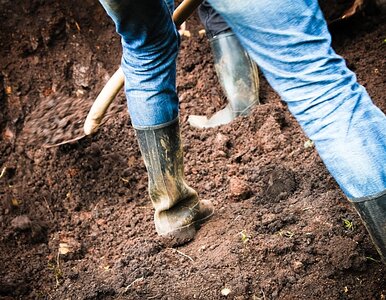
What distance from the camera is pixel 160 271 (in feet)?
7.36

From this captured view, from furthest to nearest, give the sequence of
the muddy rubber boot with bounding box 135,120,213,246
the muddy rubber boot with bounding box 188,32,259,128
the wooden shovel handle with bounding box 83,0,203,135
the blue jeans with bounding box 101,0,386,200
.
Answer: the muddy rubber boot with bounding box 188,32,259,128
the wooden shovel handle with bounding box 83,0,203,135
the muddy rubber boot with bounding box 135,120,213,246
the blue jeans with bounding box 101,0,386,200

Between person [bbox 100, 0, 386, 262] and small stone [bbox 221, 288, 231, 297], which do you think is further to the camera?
small stone [bbox 221, 288, 231, 297]

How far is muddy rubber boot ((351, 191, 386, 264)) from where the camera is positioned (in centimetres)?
161

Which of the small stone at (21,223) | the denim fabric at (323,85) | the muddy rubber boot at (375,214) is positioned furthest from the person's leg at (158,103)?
the muddy rubber boot at (375,214)

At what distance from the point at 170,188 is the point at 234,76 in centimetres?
115

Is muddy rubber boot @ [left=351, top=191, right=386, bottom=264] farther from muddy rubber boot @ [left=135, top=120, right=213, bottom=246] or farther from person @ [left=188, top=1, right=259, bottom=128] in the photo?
person @ [left=188, top=1, right=259, bottom=128]

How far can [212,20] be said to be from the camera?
10.6 feet

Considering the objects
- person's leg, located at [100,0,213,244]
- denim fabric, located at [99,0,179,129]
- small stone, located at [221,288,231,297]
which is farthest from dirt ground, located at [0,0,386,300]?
denim fabric, located at [99,0,179,129]

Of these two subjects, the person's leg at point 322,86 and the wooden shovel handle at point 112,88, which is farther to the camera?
the wooden shovel handle at point 112,88

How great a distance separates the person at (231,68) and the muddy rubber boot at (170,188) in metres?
0.89

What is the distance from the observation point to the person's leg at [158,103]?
1.82 metres

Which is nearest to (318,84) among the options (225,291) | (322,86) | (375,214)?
(322,86)

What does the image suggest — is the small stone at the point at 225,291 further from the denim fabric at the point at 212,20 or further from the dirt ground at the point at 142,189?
the denim fabric at the point at 212,20

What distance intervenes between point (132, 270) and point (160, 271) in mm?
123
